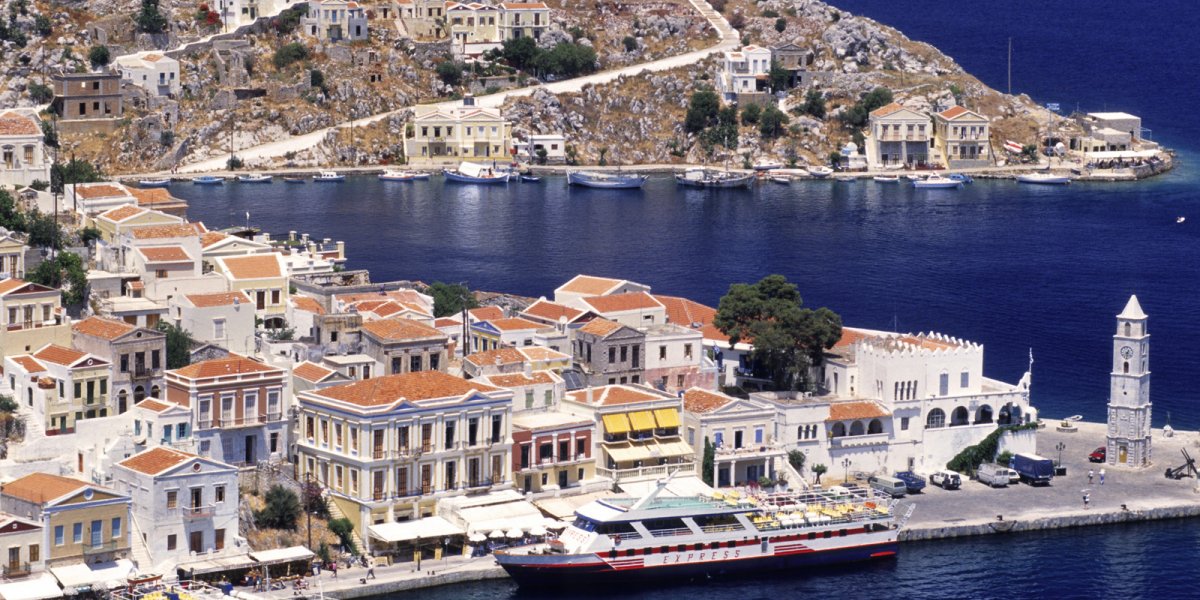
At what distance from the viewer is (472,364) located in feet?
337

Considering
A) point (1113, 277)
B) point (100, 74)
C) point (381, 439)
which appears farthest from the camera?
point (100, 74)

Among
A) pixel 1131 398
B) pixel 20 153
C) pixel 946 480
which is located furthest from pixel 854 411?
pixel 20 153

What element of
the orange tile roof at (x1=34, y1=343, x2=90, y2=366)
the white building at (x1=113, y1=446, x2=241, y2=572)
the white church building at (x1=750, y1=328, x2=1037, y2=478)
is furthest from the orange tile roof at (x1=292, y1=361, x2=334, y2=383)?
the white church building at (x1=750, y1=328, x2=1037, y2=478)

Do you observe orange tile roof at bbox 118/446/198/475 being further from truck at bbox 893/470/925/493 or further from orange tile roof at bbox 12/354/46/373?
truck at bbox 893/470/925/493

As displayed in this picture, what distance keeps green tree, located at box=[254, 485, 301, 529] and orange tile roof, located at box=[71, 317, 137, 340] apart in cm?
1073

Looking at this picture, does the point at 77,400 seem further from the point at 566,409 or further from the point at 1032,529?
the point at 1032,529

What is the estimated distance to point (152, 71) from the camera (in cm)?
19388

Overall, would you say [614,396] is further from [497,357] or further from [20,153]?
[20,153]

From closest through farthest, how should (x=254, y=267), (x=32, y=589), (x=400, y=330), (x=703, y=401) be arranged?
(x=32, y=589) → (x=703, y=401) → (x=400, y=330) → (x=254, y=267)

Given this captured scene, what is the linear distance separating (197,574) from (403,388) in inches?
468

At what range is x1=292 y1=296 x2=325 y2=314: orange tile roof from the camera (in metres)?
113

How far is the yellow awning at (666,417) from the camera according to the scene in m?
99.8

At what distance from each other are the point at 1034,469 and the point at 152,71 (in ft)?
351

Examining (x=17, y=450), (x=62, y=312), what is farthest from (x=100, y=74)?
(x=17, y=450)
